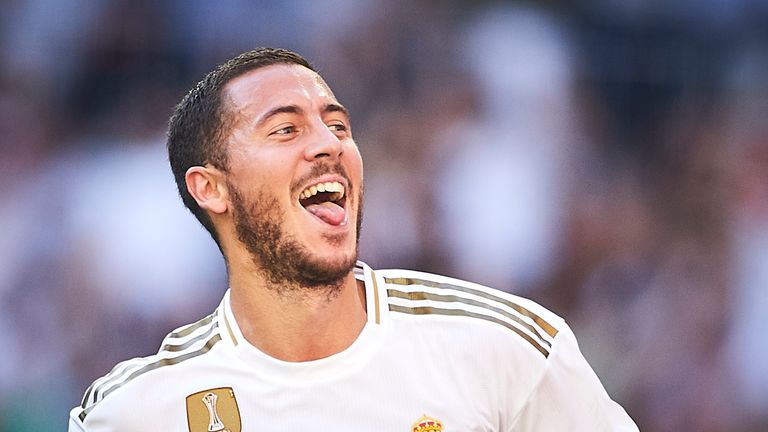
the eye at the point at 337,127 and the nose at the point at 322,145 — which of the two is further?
the eye at the point at 337,127

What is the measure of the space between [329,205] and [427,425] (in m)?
0.66

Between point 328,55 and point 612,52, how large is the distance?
5.57ft

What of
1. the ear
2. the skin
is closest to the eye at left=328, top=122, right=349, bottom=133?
the skin

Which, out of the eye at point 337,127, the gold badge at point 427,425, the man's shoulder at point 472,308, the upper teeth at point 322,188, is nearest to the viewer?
the gold badge at point 427,425

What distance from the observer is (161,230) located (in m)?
5.37

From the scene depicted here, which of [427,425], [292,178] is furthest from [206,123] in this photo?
[427,425]

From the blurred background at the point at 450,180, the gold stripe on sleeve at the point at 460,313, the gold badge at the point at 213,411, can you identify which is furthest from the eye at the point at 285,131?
the blurred background at the point at 450,180

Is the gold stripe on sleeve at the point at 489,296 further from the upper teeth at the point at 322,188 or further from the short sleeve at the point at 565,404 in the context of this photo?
the upper teeth at the point at 322,188

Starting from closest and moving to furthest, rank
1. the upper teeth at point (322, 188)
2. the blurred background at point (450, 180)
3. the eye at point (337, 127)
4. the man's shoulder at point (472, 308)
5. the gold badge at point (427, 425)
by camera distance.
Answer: the gold badge at point (427, 425)
the man's shoulder at point (472, 308)
the upper teeth at point (322, 188)
the eye at point (337, 127)
the blurred background at point (450, 180)

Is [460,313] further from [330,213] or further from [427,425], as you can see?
[330,213]

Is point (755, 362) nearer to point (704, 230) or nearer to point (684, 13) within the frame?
point (704, 230)

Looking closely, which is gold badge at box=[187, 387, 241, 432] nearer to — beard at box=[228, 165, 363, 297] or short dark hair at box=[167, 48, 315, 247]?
beard at box=[228, 165, 363, 297]

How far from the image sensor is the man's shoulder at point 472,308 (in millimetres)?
2818

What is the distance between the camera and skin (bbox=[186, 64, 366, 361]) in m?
2.90
